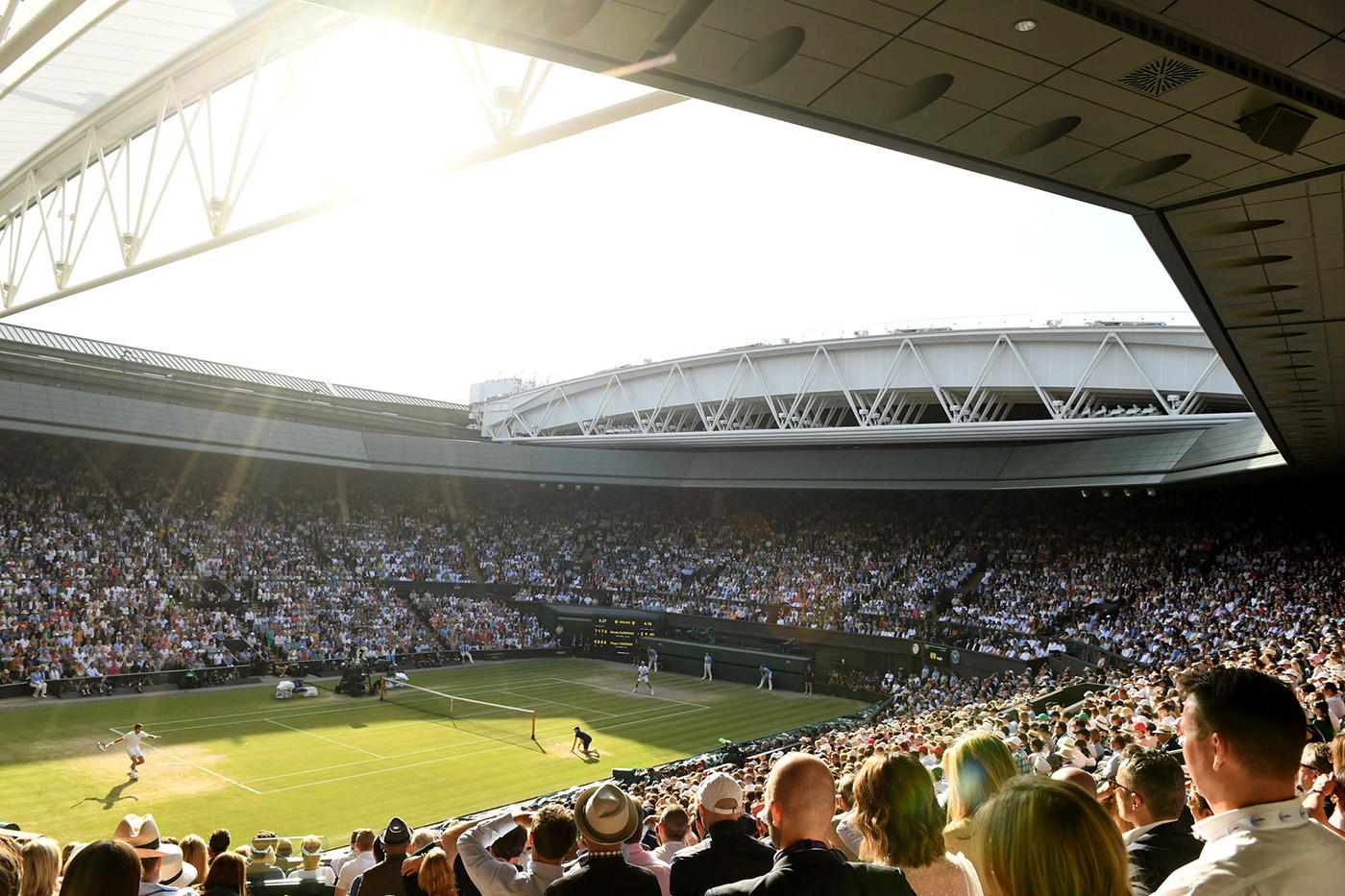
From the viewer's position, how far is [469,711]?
33469 mm

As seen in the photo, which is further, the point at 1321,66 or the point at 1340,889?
the point at 1321,66

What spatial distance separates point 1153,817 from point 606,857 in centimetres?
268

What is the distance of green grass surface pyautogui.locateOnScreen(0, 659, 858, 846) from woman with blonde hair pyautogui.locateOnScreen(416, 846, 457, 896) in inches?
671

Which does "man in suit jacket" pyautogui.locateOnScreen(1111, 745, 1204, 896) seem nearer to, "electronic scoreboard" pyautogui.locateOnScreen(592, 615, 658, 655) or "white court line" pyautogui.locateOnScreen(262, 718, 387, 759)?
"white court line" pyautogui.locateOnScreen(262, 718, 387, 759)

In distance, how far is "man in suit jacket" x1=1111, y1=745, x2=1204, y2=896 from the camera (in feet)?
13.3

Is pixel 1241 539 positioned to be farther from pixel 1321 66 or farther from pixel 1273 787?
pixel 1273 787

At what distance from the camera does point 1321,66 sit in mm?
5664

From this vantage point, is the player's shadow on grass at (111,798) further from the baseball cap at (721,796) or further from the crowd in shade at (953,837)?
the baseball cap at (721,796)

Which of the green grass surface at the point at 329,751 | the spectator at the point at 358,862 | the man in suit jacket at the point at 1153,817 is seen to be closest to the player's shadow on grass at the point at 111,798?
the green grass surface at the point at 329,751

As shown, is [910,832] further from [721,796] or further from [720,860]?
[721,796]

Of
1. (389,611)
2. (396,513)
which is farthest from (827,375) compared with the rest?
(396,513)

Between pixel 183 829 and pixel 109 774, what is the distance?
15.8 ft

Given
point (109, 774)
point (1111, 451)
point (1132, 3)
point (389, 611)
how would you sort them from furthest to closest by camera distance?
point (389, 611)
point (1111, 451)
point (109, 774)
point (1132, 3)

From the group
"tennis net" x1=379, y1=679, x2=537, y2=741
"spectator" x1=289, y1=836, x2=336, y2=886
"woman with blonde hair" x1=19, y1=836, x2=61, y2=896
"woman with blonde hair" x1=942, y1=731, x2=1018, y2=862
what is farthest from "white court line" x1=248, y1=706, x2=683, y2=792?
"woman with blonde hair" x1=942, y1=731, x2=1018, y2=862
